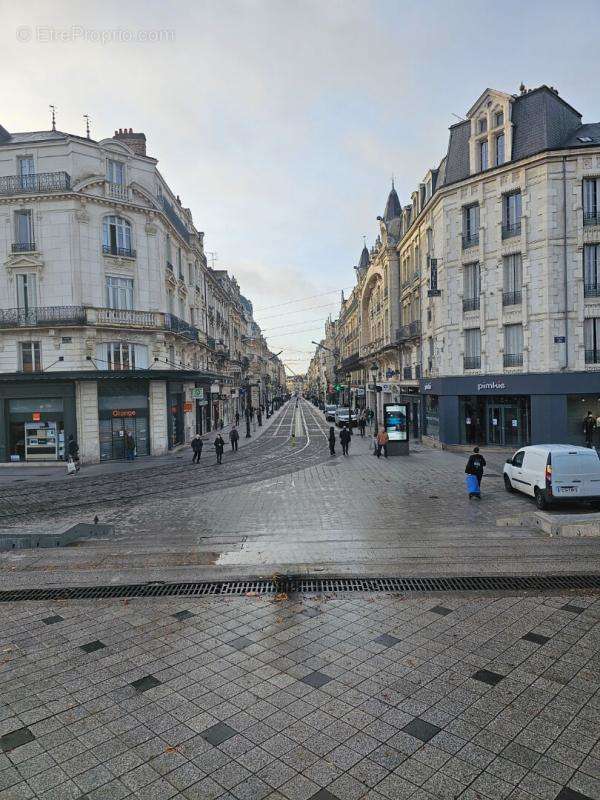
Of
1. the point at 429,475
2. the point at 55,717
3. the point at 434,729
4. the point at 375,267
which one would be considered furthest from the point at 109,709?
the point at 375,267

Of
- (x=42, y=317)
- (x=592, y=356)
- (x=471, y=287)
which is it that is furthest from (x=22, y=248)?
(x=592, y=356)

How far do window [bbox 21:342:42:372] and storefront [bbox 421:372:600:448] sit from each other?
71.5ft

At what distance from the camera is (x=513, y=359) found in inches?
1038

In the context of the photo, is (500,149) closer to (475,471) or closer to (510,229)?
(510,229)

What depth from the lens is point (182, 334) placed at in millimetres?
32094

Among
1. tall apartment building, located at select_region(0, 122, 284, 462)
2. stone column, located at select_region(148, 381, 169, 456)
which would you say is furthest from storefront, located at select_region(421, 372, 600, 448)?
stone column, located at select_region(148, 381, 169, 456)

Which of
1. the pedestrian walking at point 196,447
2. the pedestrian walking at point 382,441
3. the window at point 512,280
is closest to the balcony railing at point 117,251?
the pedestrian walking at point 196,447

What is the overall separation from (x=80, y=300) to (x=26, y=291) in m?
2.94

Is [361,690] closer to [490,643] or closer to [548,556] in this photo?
[490,643]

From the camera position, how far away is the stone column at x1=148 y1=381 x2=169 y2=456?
95.9 feet

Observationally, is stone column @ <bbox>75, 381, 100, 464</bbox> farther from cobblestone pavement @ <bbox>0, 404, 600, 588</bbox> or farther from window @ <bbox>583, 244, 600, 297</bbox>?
window @ <bbox>583, 244, 600, 297</bbox>

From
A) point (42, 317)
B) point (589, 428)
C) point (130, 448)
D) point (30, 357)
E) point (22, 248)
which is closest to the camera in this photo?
point (589, 428)

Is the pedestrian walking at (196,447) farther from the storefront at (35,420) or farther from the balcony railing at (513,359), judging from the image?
the balcony railing at (513,359)

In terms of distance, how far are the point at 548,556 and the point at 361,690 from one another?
550 centimetres
